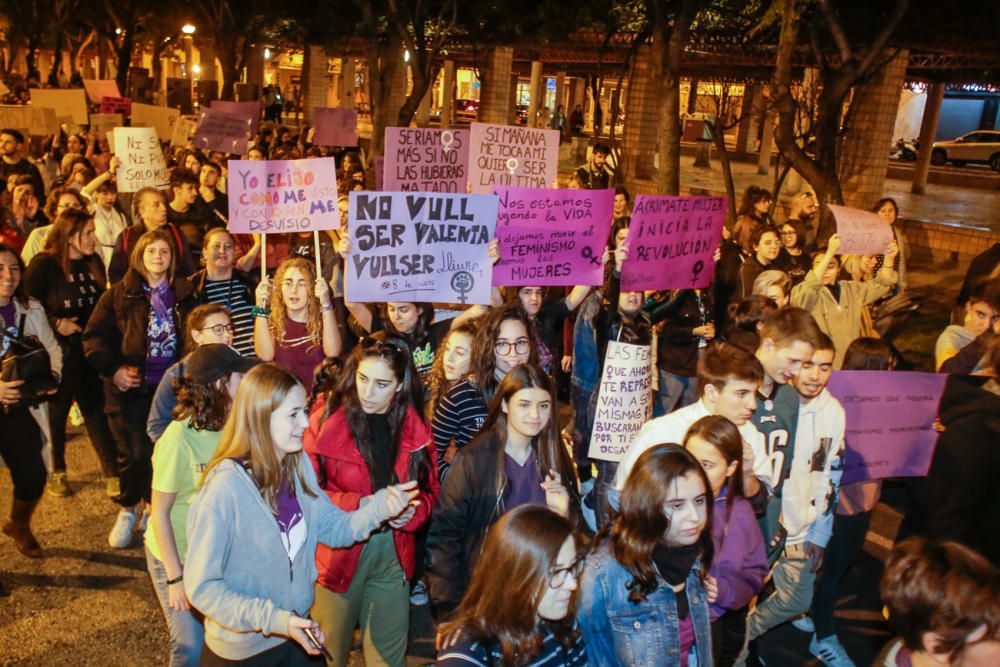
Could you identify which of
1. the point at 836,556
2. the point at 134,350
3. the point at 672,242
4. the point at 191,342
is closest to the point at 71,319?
the point at 134,350

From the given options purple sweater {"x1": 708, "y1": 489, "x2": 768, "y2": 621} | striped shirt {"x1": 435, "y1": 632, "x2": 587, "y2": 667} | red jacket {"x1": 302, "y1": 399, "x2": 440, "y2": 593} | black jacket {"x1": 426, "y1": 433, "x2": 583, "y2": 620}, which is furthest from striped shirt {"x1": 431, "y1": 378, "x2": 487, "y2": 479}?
striped shirt {"x1": 435, "y1": 632, "x2": 587, "y2": 667}

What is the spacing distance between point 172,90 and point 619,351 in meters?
32.5

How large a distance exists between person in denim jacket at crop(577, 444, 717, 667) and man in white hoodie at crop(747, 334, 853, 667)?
1.49 m

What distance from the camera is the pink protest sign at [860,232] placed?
701 centimetres

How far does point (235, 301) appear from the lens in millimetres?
6215

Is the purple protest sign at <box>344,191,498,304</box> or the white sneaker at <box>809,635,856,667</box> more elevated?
the purple protest sign at <box>344,191,498,304</box>

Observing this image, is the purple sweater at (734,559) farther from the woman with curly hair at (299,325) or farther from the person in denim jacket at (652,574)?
the woman with curly hair at (299,325)

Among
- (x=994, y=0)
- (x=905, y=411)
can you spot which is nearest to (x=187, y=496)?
(x=905, y=411)

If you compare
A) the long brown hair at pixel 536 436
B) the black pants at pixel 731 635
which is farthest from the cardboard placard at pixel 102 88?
the black pants at pixel 731 635

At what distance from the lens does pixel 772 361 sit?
4602 mm

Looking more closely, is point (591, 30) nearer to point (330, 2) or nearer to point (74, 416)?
point (330, 2)

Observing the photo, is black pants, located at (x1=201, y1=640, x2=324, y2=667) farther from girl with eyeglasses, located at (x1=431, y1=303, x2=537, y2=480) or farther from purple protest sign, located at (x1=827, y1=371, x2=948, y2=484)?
purple protest sign, located at (x1=827, y1=371, x2=948, y2=484)

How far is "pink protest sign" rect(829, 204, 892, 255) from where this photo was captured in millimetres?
7012

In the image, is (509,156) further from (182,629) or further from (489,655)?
(489,655)
